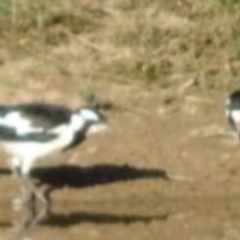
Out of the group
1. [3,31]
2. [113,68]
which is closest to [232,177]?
[113,68]

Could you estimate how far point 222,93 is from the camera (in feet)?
48.2

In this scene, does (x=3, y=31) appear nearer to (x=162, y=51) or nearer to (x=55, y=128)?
(x=162, y=51)

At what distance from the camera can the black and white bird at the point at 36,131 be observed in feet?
41.9

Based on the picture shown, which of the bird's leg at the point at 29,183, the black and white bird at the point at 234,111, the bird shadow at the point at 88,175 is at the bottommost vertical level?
the bird shadow at the point at 88,175

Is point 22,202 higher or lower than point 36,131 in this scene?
lower

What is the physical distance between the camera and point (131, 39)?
49.9 ft

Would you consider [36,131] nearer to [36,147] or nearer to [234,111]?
[36,147]

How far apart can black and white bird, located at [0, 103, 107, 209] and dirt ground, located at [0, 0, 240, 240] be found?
0.34 m

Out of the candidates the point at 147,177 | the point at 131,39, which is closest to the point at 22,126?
the point at 147,177

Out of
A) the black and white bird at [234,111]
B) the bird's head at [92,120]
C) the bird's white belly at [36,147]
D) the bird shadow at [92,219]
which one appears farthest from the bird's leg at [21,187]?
the black and white bird at [234,111]

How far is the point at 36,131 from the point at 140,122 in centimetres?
156

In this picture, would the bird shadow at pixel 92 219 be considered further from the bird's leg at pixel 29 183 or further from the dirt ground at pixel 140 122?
the bird's leg at pixel 29 183

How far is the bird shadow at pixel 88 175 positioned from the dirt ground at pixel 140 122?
0.4 inches

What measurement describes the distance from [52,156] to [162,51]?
7.26 feet
